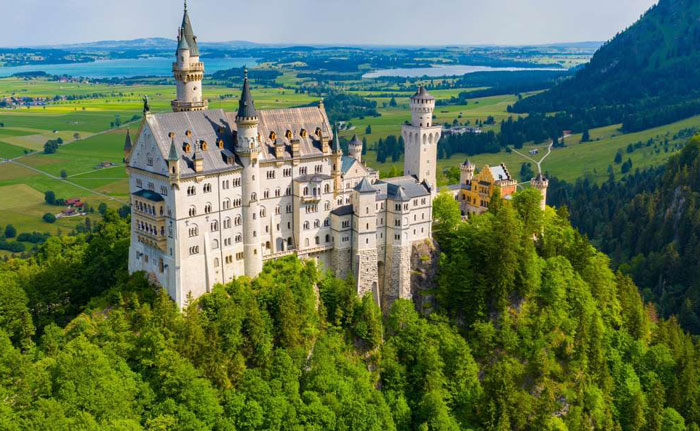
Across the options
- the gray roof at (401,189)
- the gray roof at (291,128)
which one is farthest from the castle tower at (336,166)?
the gray roof at (401,189)

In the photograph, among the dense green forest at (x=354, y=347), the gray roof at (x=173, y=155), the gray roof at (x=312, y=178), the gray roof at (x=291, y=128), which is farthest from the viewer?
the gray roof at (x=312, y=178)

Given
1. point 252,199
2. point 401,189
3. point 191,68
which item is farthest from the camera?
point 401,189

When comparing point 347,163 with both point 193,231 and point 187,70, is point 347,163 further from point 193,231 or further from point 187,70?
point 193,231

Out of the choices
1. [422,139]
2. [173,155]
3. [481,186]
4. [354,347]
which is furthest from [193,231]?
[481,186]

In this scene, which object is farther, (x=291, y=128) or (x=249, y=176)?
(x=291, y=128)

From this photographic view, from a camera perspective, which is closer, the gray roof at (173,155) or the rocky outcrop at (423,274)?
the gray roof at (173,155)

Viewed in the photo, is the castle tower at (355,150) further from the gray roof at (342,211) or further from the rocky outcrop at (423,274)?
the rocky outcrop at (423,274)

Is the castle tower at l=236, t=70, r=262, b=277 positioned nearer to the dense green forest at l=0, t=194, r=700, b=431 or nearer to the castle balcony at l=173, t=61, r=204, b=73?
the dense green forest at l=0, t=194, r=700, b=431

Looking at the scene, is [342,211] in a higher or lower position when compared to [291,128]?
lower
